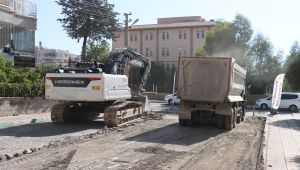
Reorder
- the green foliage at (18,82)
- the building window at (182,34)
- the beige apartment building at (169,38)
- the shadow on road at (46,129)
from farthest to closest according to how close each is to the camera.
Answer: the building window at (182,34) < the beige apartment building at (169,38) < the green foliage at (18,82) < the shadow on road at (46,129)

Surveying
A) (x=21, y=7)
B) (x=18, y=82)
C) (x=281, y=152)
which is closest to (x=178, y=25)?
(x=21, y=7)

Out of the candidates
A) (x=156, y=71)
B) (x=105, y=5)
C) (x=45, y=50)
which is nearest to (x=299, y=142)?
(x=105, y=5)

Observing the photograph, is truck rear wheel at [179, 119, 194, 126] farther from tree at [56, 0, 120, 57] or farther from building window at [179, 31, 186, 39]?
building window at [179, 31, 186, 39]

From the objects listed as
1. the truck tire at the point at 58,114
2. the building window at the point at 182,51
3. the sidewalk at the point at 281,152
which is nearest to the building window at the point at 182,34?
the building window at the point at 182,51

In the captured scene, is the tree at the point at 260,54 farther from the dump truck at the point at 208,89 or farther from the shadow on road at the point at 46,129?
the shadow on road at the point at 46,129

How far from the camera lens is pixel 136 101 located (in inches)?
894

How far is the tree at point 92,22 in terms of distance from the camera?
176ft

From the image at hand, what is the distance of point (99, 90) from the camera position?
17688 mm

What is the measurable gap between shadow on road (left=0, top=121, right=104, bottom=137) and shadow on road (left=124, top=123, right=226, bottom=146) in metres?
2.87

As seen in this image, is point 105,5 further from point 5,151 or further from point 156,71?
point 5,151

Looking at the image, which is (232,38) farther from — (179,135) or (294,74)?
(179,135)

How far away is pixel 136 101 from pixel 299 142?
8933 millimetres

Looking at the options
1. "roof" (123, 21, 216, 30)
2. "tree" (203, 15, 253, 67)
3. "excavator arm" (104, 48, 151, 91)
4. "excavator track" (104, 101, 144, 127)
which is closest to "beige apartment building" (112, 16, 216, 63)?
"roof" (123, 21, 216, 30)

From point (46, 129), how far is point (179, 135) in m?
5.09
